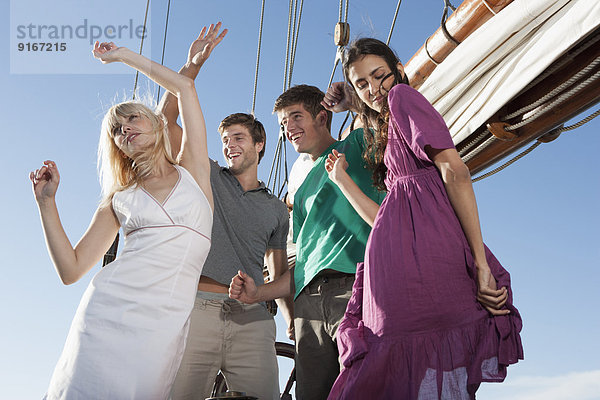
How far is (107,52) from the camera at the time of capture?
6.21 feet

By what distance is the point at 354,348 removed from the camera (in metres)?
1.32

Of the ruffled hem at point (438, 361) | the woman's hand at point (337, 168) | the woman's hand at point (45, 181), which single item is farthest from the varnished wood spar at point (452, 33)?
the woman's hand at point (45, 181)

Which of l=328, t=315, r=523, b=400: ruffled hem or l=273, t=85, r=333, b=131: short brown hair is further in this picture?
l=273, t=85, r=333, b=131: short brown hair

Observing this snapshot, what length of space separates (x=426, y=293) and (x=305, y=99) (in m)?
1.18

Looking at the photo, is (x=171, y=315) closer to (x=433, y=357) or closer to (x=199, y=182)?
(x=199, y=182)

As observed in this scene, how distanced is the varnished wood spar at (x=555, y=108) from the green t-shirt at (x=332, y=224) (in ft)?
1.78

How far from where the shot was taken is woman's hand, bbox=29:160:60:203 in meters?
1.75

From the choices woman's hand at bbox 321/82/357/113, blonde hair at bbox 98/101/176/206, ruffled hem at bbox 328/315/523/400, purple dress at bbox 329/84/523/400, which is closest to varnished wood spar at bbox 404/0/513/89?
woman's hand at bbox 321/82/357/113

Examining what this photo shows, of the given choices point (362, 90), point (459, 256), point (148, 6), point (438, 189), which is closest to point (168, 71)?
point (362, 90)

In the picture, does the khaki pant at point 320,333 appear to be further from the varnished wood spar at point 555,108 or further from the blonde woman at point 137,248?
the varnished wood spar at point 555,108

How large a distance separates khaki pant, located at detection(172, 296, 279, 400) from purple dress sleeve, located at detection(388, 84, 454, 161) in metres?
0.99

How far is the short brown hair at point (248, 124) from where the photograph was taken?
243 cm

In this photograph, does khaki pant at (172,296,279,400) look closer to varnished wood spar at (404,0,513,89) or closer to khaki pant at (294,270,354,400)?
khaki pant at (294,270,354,400)

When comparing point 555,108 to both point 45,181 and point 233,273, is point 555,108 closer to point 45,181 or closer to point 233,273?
point 233,273
